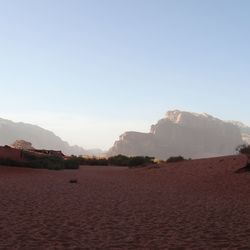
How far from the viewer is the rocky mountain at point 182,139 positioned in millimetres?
130000

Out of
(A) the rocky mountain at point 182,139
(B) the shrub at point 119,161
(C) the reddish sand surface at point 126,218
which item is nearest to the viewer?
(C) the reddish sand surface at point 126,218

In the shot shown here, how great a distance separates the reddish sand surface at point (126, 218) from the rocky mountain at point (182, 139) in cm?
10910

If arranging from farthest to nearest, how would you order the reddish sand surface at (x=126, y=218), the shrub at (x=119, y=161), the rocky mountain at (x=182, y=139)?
the rocky mountain at (x=182, y=139) < the shrub at (x=119, y=161) < the reddish sand surface at (x=126, y=218)

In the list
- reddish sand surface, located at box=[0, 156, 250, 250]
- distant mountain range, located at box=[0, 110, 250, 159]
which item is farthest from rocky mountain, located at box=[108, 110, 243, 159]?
reddish sand surface, located at box=[0, 156, 250, 250]

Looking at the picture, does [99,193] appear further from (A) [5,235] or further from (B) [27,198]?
(A) [5,235]

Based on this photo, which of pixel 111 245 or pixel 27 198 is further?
pixel 27 198

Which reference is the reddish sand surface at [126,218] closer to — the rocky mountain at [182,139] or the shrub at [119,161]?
the shrub at [119,161]

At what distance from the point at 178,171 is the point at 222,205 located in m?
15.8

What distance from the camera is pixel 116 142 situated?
132 m

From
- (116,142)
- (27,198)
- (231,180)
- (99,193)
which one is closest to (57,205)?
(27,198)

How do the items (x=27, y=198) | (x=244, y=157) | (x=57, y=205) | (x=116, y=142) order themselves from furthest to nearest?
(x=116, y=142), (x=244, y=157), (x=27, y=198), (x=57, y=205)

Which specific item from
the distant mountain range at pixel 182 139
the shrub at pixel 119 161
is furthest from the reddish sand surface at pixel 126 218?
the distant mountain range at pixel 182 139

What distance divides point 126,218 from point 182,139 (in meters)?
128

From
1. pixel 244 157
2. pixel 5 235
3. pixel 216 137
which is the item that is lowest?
pixel 5 235
